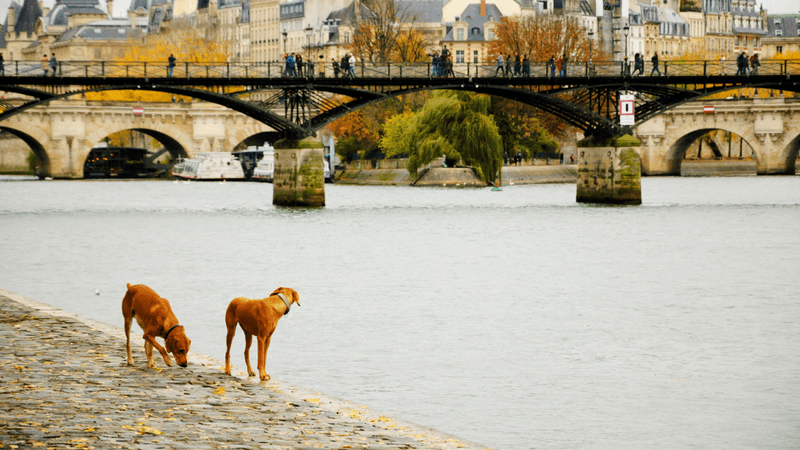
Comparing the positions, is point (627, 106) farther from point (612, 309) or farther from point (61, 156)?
point (61, 156)

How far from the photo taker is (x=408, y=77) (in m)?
58.7

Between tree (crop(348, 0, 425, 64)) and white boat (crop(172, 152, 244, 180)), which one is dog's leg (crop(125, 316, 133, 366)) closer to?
tree (crop(348, 0, 425, 64))

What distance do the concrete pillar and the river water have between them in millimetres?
964

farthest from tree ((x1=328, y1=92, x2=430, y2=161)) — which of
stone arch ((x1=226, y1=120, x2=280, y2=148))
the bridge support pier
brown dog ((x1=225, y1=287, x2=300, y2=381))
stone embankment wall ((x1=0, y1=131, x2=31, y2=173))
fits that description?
brown dog ((x1=225, y1=287, x2=300, y2=381))

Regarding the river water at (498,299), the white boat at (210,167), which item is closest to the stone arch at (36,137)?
the white boat at (210,167)

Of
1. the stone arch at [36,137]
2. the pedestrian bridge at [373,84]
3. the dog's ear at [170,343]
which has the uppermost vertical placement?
the pedestrian bridge at [373,84]

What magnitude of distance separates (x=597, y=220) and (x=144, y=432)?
44275 mm

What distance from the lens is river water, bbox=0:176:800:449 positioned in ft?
55.2

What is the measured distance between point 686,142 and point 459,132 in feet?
130

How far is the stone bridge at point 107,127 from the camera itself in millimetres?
108125

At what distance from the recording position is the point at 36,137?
108 m

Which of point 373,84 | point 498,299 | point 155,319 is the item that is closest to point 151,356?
point 155,319

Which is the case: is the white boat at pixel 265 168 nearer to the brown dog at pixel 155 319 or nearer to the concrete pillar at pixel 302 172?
the concrete pillar at pixel 302 172

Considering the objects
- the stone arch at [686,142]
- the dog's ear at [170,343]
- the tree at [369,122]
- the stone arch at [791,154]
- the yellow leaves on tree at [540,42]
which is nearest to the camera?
the dog's ear at [170,343]
